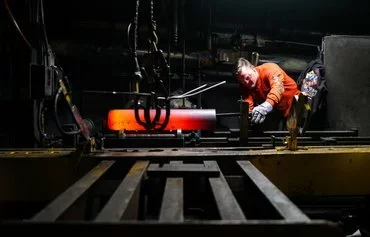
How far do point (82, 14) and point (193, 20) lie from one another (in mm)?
2856

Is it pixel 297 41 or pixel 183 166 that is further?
pixel 297 41

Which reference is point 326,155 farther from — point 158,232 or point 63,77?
point 63,77

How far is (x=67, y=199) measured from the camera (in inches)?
63.0

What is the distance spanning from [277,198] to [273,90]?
13.7ft

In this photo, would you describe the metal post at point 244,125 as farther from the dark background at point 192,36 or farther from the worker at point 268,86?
the dark background at point 192,36

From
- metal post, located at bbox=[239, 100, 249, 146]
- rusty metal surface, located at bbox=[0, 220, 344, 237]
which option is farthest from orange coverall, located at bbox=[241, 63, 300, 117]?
rusty metal surface, located at bbox=[0, 220, 344, 237]

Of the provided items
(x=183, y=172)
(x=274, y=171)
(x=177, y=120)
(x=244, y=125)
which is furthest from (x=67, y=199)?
(x=177, y=120)

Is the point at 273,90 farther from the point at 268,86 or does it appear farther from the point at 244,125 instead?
the point at 244,125

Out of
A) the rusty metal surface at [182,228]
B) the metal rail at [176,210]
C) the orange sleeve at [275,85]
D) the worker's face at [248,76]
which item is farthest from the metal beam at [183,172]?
the worker's face at [248,76]

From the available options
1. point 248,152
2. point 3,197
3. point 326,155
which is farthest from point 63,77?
point 326,155

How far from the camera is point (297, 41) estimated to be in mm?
8578

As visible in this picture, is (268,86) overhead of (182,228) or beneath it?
overhead

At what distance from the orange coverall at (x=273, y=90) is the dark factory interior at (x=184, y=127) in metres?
0.03

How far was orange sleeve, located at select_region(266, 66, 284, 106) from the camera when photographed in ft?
17.9
